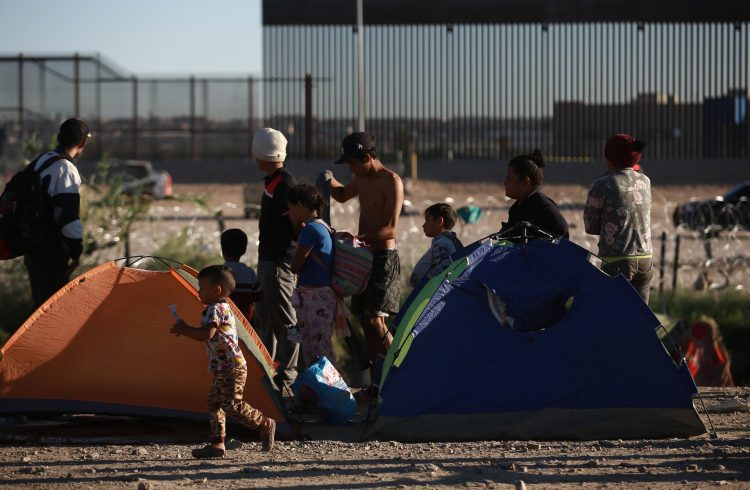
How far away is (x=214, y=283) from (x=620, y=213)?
2.65 metres

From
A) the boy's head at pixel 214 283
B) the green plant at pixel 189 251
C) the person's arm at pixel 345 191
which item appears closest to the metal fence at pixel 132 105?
the green plant at pixel 189 251

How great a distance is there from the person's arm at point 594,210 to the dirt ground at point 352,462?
1.42 m

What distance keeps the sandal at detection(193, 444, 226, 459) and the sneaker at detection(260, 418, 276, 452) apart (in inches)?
10.7

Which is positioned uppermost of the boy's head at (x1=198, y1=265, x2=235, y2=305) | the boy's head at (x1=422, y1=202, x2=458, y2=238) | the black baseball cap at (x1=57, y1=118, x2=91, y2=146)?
the black baseball cap at (x1=57, y1=118, x2=91, y2=146)

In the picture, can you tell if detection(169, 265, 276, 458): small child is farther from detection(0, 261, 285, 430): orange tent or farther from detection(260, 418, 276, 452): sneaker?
detection(0, 261, 285, 430): orange tent

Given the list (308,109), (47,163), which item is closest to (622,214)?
(47,163)

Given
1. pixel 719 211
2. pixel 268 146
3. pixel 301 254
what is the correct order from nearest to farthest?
pixel 301 254, pixel 268 146, pixel 719 211

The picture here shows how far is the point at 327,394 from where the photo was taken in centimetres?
790

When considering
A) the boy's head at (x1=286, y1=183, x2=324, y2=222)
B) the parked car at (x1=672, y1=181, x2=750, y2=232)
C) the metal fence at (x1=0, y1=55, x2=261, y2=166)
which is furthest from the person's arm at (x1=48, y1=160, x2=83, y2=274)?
the metal fence at (x1=0, y1=55, x2=261, y2=166)

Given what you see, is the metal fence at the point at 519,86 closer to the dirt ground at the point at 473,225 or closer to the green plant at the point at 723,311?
the dirt ground at the point at 473,225

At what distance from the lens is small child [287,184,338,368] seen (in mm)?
8156

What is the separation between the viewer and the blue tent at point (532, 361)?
7.55 meters

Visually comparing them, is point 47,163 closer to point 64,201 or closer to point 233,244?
point 64,201

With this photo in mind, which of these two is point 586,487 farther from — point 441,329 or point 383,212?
point 383,212
